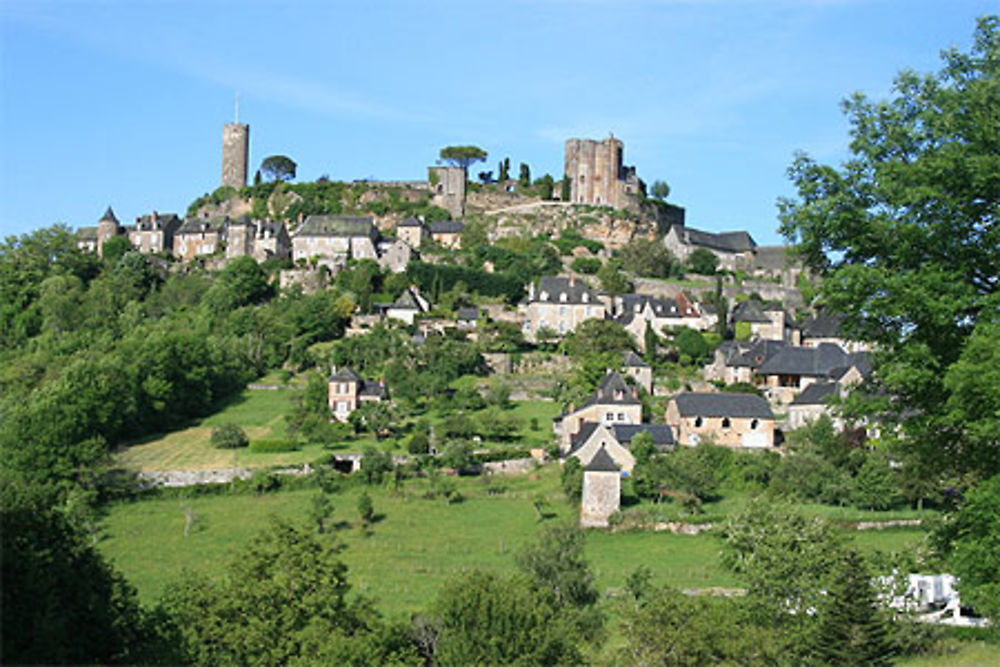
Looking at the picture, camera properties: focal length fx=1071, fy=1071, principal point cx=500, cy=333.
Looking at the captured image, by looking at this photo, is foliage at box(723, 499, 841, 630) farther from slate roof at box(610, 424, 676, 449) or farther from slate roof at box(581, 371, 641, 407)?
slate roof at box(581, 371, 641, 407)

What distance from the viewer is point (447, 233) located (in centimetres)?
9412

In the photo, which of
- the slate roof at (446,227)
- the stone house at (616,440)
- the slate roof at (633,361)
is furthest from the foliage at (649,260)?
the stone house at (616,440)

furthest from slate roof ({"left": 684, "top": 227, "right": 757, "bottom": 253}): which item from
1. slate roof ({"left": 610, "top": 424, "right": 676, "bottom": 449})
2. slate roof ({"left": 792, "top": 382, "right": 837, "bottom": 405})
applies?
slate roof ({"left": 610, "top": 424, "right": 676, "bottom": 449})

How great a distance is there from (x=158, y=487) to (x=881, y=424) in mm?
40579

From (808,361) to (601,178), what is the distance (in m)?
44.0

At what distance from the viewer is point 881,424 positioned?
1220 cm

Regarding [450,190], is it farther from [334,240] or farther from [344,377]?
[344,377]

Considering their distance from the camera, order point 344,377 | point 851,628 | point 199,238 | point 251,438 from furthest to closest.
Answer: point 199,238
point 344,377
point 251,438
point 851,628

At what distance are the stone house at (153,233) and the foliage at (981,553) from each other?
295 ft

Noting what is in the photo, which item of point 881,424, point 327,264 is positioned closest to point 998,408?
point 881,424

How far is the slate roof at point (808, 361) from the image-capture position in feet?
197

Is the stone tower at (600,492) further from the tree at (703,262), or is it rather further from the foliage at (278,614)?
the tree at (703,262)

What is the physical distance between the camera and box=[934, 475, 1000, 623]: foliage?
1032cm

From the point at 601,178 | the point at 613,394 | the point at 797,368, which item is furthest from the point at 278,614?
the point at 601,178
